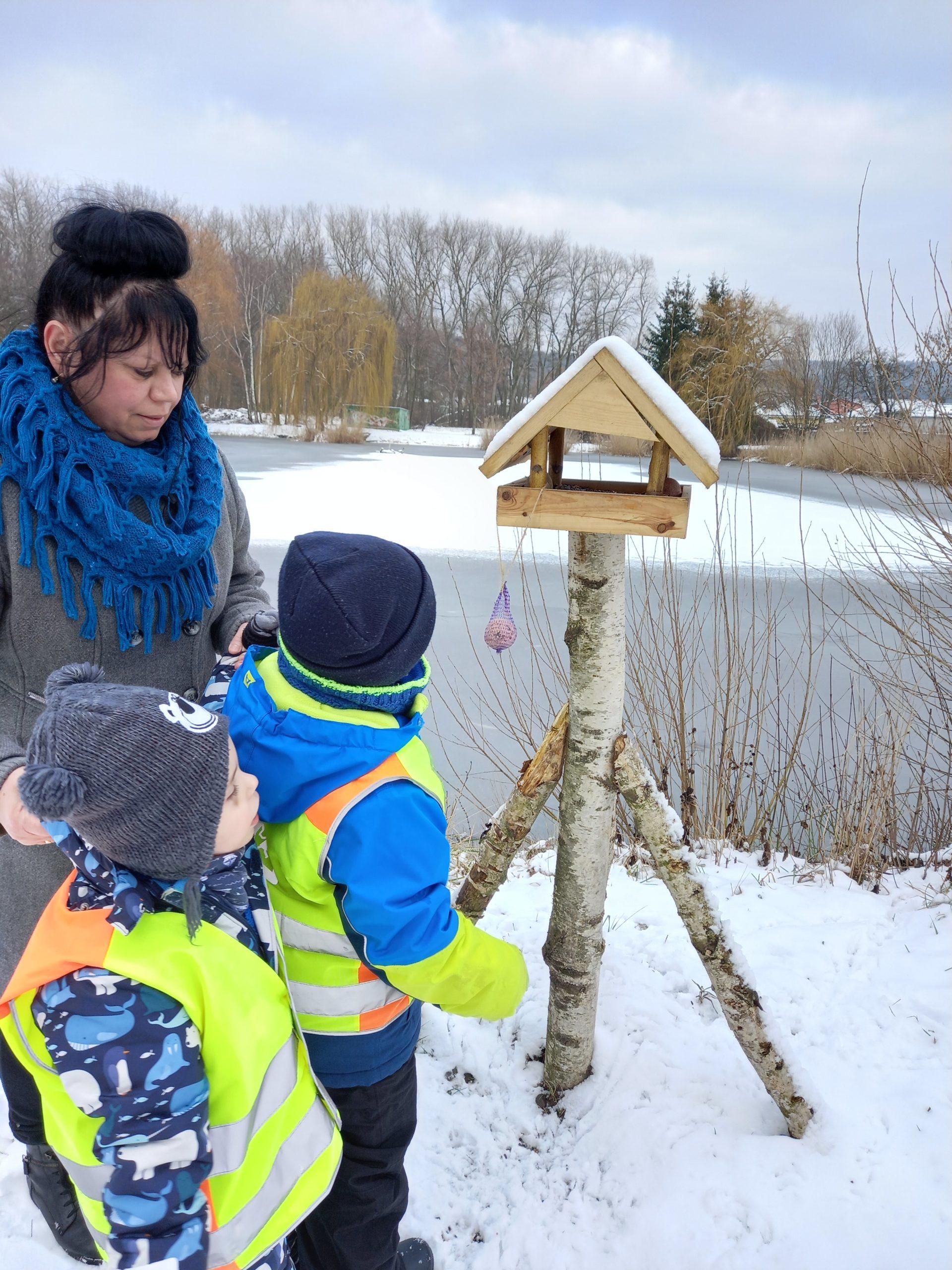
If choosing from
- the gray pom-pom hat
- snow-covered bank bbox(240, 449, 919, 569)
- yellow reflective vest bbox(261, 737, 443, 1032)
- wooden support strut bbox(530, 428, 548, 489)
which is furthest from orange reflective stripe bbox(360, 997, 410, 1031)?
snow-covered bank bbox(240, 449, 919, 569)

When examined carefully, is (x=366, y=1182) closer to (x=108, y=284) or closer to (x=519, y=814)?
(x=519, y=814)

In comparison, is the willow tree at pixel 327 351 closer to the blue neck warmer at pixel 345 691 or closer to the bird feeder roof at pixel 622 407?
the bird feeder roof at pixel 622 407

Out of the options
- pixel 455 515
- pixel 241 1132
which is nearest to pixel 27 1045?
pixel 241 1132

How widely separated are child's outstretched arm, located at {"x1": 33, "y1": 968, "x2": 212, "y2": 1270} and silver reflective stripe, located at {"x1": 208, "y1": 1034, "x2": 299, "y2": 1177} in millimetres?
49

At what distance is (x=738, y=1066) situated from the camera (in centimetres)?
174

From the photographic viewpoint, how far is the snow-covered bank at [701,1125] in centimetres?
139

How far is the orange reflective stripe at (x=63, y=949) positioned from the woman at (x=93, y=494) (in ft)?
0.84

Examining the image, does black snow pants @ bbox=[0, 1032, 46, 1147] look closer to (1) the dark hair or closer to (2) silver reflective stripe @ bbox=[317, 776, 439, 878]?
(2) silver reflective stripe @ bbox=[317, 776, 439, 878]

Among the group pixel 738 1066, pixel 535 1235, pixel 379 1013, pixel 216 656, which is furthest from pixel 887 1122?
pixel 216 656

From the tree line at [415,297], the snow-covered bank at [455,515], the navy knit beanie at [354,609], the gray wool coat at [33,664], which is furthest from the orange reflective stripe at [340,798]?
the tree line at [415,297]

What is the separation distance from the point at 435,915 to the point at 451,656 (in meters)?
3.47

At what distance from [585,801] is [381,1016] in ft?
2.03

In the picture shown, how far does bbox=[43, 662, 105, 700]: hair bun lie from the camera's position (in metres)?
0.85

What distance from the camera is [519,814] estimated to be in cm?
157
